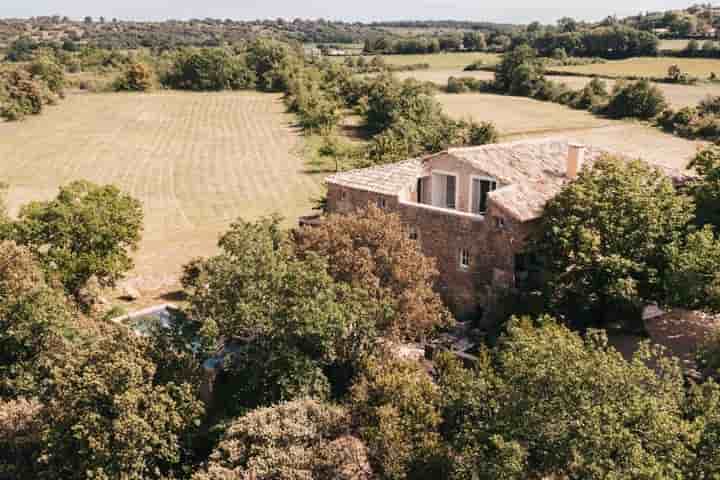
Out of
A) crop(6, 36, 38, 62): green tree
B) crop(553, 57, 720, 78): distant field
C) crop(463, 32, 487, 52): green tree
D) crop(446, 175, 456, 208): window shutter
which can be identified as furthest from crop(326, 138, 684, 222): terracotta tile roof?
crop(6, 36, 38, 62): green tree

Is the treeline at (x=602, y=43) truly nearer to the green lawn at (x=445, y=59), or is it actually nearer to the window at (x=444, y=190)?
the green lawn at (x=445, y=59)

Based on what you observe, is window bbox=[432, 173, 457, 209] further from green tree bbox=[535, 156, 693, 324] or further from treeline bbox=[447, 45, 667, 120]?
treeline bbox=[447, 45, 667, 120]

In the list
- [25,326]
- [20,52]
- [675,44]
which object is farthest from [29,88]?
[675,44]

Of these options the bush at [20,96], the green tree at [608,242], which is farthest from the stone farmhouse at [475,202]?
the bush at [20,96]

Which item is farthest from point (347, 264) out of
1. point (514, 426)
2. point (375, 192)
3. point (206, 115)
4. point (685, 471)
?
point (206, 115)

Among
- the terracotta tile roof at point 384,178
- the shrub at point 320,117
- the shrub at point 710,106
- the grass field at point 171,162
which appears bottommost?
the grass field at point 171,162

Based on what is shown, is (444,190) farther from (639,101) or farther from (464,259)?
(639,101)
